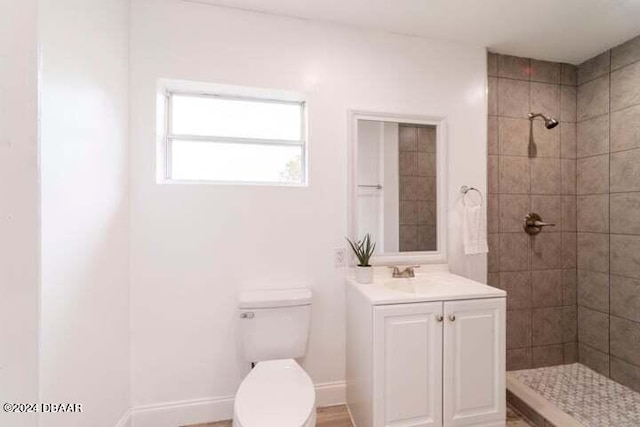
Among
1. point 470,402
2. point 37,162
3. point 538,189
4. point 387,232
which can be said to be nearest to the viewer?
point 37,162

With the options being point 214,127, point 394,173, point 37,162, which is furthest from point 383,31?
point 37,162

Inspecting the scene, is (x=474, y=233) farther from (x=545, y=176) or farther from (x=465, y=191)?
(x=545, y=176)

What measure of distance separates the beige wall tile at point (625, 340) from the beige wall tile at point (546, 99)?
1.61 meters

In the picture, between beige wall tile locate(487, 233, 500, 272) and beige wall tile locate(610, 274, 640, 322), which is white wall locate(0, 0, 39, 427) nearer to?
beige wall tile locate(487, 233, 500, 272)

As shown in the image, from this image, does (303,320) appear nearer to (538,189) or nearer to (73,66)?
(73,66)

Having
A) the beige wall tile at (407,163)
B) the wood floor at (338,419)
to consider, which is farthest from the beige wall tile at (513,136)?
the wood floor at (338,419)

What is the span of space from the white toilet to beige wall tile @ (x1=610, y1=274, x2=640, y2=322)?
2250 millimetres

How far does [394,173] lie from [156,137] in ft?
4.98

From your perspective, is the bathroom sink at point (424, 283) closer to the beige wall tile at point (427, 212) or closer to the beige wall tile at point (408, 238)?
the beige wall tile at point (408, 238)

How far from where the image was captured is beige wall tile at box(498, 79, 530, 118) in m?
2.24

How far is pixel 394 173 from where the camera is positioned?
6.61 feet

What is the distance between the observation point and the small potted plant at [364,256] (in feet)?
5.87

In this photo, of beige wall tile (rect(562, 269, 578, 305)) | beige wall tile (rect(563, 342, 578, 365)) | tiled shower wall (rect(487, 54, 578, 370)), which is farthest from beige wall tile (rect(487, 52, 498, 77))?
beige wall tile (rect(563, 342, 578, 365))

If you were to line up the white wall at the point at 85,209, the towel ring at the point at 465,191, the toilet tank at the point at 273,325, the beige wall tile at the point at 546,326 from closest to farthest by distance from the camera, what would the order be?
the white wall at the point at 85,209
the toilet tank at the point at 273,325
the towel ring at the point at 465,191
the beige wall tile at the point at 546,326
